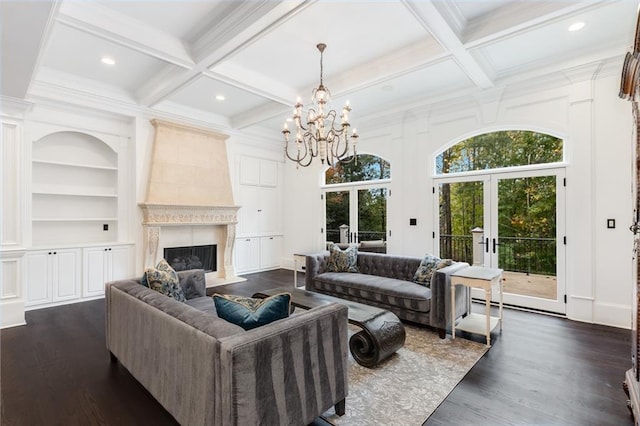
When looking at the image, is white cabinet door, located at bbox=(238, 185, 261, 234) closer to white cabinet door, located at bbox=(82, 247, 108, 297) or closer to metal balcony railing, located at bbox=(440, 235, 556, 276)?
white cabinet door, located at bbox=(82, 247, 108, 297)

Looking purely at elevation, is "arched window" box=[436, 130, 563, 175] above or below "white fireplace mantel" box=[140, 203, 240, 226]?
above

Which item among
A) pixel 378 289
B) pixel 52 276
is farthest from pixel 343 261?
pixel 52 276

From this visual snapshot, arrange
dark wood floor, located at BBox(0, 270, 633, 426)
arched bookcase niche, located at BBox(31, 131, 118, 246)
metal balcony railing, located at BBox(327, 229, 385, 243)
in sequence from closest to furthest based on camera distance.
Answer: dark wood floor, located at BBox(0, 270, 633, 426) → arched bookcase niche, located at BBox(31, 131, 118, 246) → metal balcony railing, located at BBox(327, 229, 385, 243)

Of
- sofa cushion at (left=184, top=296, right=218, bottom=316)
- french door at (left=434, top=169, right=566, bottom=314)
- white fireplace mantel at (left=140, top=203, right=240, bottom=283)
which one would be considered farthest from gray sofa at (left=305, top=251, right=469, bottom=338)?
white fireplace mantel at (left=140, top=203, right=240, bottom=283)

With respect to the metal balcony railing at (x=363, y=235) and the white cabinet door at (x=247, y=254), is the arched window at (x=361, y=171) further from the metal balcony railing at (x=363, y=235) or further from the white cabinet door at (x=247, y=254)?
the white cabinet door at (x=247, y=254)

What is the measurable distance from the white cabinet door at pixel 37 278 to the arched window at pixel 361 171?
5.23 metres

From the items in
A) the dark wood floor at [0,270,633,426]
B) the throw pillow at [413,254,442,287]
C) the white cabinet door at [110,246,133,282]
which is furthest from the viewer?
the white cabinet door at [110,246,133,282]

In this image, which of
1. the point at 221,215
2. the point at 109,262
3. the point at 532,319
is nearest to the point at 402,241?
the point at 532,319

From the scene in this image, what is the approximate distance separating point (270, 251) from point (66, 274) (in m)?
3.97

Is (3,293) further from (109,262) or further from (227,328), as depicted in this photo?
(227,328)

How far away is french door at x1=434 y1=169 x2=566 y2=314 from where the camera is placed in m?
4.27

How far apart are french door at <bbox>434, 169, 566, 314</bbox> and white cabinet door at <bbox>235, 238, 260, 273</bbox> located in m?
4.28

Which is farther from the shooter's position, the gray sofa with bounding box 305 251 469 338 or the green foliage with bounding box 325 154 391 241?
the green foliage with bounding box 325 154 391 241

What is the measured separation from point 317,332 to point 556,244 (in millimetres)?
4049
